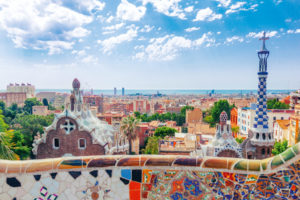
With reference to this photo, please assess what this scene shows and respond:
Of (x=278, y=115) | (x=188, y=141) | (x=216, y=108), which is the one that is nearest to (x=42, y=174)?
(x=188, y=141)

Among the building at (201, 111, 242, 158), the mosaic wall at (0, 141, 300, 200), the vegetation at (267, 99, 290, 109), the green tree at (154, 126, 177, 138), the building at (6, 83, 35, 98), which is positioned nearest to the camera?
the mosaic wall at (0, 141, 300, 200)

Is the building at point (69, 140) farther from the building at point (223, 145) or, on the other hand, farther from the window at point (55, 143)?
the building at point (223, 145)

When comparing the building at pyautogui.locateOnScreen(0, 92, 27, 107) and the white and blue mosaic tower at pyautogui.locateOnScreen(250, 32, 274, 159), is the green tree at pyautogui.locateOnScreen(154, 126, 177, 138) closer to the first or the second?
the white and blue mosaic tower at pyautogui.locateOnScreen(250, 32, 274, 159)

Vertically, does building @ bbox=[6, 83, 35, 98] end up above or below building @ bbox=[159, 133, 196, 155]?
above

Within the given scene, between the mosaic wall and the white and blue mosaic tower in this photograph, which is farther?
the white and blue mosaic tower

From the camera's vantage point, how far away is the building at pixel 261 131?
1388cm

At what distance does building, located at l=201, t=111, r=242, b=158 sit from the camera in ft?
44.1

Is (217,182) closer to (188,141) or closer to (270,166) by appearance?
(270,166)

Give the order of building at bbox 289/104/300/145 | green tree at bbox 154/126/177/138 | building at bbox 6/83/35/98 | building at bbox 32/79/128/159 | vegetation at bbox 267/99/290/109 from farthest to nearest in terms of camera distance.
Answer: building at bbox 6/83/35/98
vegetation at bbox 267/99/290/109
green tree at bbox 154/126/177/138
building at bbox 289/104/300/145
building at bbox 32/79/128/159

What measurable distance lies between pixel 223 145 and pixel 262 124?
2899 millimetres

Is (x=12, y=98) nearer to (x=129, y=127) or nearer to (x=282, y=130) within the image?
(x=129, y=127)

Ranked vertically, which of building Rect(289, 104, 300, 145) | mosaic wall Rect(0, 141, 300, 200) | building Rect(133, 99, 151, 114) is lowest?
building Rect(133, 99, 151, 114)

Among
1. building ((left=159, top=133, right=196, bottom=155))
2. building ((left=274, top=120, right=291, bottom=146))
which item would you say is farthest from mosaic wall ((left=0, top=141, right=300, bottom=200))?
building ((left=274, top=120, right=291, bottom=146))

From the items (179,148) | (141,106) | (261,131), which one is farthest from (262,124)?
(141,106)
